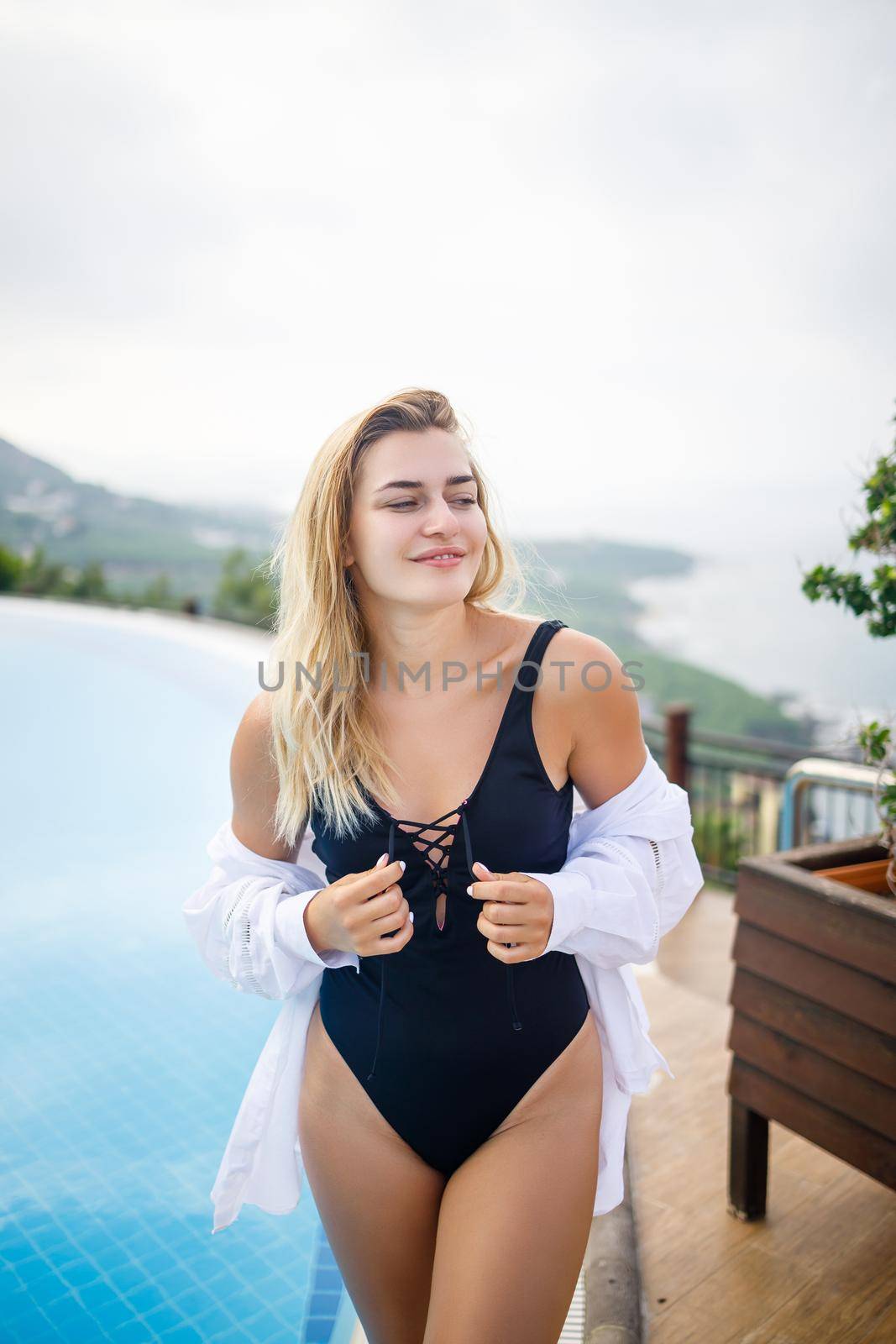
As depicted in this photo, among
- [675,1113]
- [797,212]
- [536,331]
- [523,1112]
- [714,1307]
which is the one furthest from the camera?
[536,331]

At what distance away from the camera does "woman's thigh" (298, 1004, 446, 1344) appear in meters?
1.25

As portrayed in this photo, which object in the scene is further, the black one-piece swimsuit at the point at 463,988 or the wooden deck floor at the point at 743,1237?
the wooden deck floor at the point at 743,1237

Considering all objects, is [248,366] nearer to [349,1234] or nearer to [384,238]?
[384,238]

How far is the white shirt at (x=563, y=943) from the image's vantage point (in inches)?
50.8

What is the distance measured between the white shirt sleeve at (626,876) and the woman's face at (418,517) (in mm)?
406

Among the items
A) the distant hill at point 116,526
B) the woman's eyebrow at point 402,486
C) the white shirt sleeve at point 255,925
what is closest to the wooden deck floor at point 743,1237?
the white shirt sleeve at point 255,925

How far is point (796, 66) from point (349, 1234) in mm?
14857

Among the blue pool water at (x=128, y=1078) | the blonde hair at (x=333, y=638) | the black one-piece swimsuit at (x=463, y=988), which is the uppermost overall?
the blonde hair at (x=333, y=638)

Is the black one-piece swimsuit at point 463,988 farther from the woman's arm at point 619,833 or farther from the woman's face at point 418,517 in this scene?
the woman's face at point 418,517

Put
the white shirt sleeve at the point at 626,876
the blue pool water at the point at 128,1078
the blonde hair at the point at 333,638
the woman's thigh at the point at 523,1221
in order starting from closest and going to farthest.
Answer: the woman's thigh at the point at 523,1221 < the white shirt sleeve at the point at 626,876 < the blonde hair at the point at 333,638 < the blue pool water at the point at 128,1078

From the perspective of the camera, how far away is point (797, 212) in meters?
17.6

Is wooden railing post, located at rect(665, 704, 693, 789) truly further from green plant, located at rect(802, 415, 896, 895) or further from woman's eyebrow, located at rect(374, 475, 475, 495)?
woman's eyebrow, located at rect(374, 475, 475, 495)

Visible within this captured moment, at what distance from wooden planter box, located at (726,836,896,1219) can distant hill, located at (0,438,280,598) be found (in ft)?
60.9

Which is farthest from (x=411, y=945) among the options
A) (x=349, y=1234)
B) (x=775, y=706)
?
(x=775, y=706)
